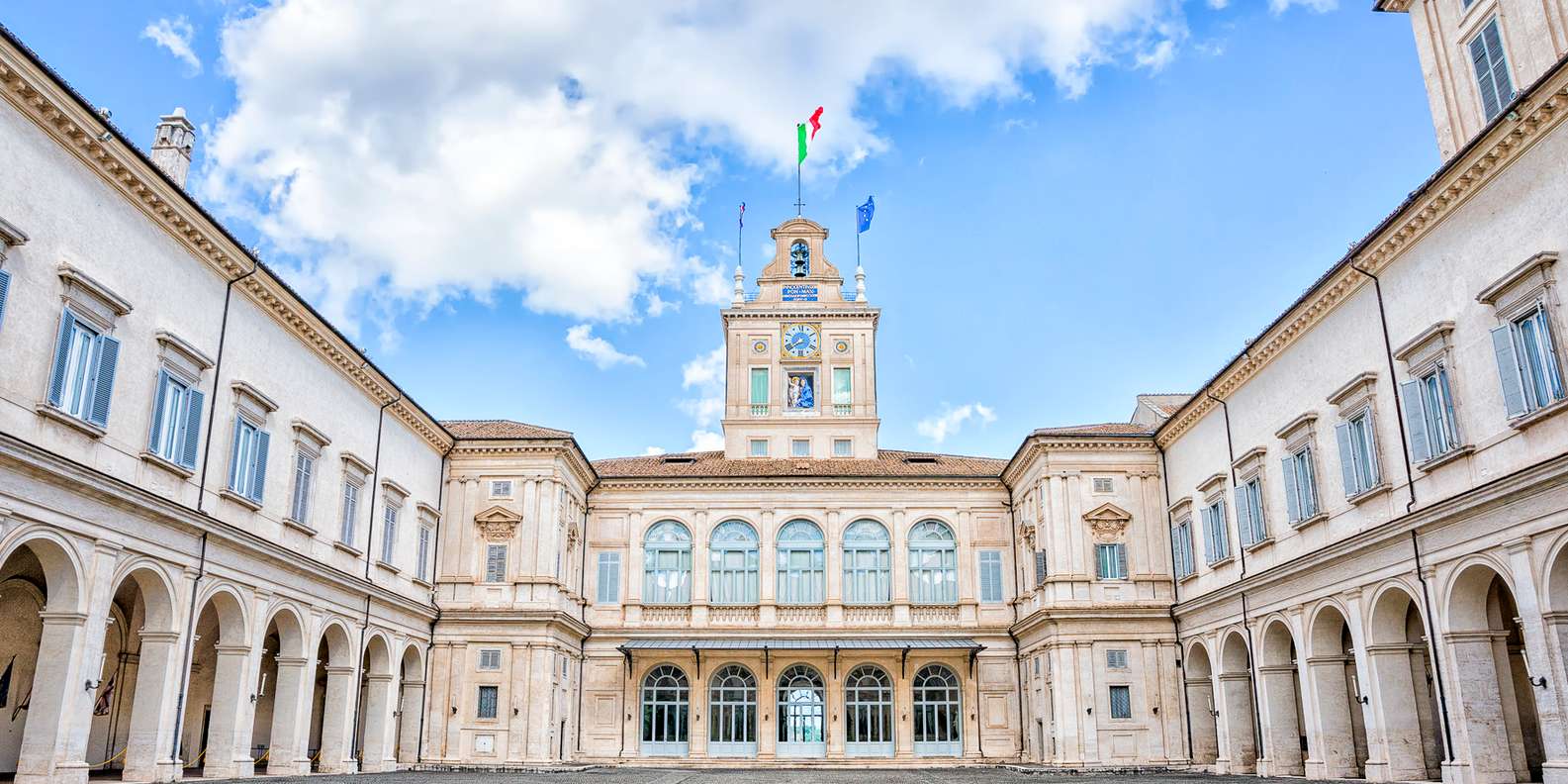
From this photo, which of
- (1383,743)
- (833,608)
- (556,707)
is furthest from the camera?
(833,608)

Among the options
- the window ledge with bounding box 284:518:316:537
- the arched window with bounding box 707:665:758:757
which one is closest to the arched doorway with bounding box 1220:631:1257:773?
the arched window with bounding box 707:665:758:757

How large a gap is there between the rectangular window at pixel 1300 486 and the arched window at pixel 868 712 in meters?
15.9

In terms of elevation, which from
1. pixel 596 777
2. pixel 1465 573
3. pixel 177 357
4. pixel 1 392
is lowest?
pixel 596 777

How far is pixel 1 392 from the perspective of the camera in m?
15.2

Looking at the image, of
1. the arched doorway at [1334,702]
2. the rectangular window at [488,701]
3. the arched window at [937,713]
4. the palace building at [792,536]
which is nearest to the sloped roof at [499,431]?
the palace building at [792,536]

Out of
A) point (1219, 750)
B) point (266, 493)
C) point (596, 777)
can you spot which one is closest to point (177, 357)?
point (266, 493)

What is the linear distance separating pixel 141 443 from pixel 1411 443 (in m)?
21.5

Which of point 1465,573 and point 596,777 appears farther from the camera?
point 596,777

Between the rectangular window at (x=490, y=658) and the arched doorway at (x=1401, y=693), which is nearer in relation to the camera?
the arched doorway at (x=1401, y=693)

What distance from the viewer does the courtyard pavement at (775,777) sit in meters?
25.8

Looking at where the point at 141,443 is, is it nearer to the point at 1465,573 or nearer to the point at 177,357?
the point at 177,357

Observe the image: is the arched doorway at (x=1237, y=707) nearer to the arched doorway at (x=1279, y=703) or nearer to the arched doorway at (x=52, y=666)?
the arched doorway at (x=1279, y=703)

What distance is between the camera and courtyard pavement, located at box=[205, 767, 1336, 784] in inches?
1017

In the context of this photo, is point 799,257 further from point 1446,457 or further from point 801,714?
point 1446,457
